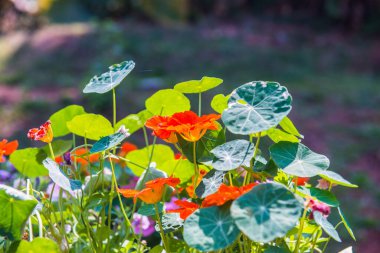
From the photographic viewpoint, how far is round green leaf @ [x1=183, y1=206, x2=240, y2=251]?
0.53 m

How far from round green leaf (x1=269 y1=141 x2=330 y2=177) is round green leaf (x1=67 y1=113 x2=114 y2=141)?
0.21m

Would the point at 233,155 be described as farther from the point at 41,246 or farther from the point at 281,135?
the point at 41,246

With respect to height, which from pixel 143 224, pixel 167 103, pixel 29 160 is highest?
pixel 167 103

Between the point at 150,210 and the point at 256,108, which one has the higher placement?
the point at 256,108

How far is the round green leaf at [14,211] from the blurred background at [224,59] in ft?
8.03

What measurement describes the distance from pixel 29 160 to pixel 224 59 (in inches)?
200

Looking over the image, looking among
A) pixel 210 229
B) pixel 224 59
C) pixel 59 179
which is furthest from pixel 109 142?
pixel 224 59

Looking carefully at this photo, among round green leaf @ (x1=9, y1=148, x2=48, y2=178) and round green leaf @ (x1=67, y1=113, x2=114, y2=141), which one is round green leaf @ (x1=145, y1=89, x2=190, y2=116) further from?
round green leaf @ (x1=9, y1=148, x2=48, y2=178)

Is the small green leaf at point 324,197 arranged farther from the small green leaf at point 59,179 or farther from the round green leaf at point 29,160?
the round green leaf at point 29,160

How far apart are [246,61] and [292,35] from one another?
3.77 feet

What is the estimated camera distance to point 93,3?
7754mm

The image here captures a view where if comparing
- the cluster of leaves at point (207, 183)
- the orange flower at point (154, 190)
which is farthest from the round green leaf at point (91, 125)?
the orange flower at point (154, 190)

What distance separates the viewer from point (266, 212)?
1.73ft

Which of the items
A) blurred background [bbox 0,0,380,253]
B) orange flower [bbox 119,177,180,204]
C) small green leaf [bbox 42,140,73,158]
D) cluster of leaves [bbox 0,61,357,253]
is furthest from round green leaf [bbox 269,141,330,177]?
blurred background [bbox 0,0,380,253]
